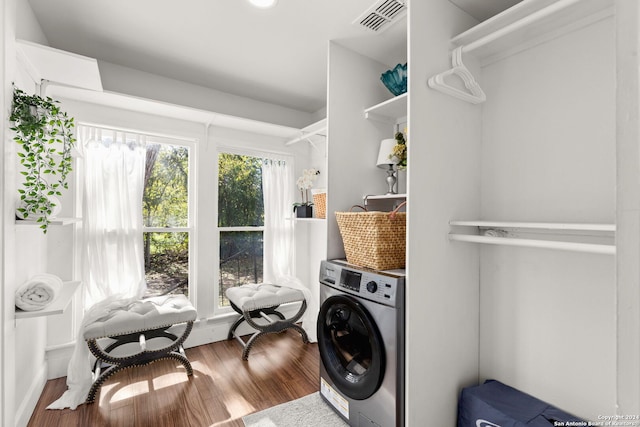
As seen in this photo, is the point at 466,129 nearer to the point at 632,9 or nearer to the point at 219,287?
the point at 632,9

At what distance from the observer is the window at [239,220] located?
10.1 ft

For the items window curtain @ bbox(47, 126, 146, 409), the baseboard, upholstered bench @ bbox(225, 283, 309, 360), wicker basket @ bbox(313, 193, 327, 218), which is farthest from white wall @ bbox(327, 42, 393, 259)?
the baseboard

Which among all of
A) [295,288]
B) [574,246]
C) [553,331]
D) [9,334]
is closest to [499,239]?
[574,246]

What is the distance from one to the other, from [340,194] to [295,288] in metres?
1.32

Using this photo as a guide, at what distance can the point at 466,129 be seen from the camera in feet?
5.56

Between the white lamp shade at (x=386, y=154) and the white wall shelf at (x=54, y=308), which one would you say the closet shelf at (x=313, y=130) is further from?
the white wall shelf at (x=54, y=308)

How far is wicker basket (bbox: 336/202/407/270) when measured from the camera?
1604 millimetres

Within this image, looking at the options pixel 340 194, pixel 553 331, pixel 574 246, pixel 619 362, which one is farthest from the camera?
pixel 340 194

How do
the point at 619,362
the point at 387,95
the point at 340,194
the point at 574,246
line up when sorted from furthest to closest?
the point at 387,95 < the point at 340,194 < the point at 574,246 < the point at 619,362

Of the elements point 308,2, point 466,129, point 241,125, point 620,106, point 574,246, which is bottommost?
point 574,246

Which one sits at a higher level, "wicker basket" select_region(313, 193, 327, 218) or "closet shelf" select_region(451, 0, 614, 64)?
"closet shelf" select_region(451, 0, 614, 64)

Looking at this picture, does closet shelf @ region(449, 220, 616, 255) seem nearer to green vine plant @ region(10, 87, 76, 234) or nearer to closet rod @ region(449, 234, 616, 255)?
closet rod @ region(449, 234, 616, 255)

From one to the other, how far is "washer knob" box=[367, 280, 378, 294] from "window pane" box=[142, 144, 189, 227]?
79.9 inches

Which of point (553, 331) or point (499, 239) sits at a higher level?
point (499, 239)
